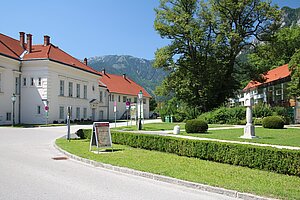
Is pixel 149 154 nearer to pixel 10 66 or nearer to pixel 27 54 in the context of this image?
pixel 10 66

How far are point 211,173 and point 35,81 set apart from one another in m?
41.5

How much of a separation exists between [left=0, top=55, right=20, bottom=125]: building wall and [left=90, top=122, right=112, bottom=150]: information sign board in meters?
31.8

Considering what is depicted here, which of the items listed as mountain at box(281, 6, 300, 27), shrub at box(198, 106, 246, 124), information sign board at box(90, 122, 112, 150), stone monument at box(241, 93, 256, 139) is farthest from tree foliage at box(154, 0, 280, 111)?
mountain at box(281, 6, 300, 27)

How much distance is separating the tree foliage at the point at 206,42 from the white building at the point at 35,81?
49.7 feet

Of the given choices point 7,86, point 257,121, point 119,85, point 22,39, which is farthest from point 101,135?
Result: point 119,85

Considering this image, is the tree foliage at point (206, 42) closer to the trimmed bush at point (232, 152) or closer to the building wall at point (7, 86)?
the building wall at point (7, 86)

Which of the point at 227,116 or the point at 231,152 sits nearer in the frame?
the point at 231,152

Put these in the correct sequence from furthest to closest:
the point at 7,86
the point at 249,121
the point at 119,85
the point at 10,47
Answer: the point at 119,85, the point at 10,47, the point at 7,86, the point at 249,121

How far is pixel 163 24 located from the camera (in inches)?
1806

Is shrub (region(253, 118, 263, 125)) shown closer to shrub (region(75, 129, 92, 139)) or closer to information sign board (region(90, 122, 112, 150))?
shrub (region(75, 129, 92, 139))

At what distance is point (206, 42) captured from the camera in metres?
46.1

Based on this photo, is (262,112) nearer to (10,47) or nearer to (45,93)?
(45,93)

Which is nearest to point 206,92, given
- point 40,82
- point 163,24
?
point 163,24

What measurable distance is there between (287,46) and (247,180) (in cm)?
6263
